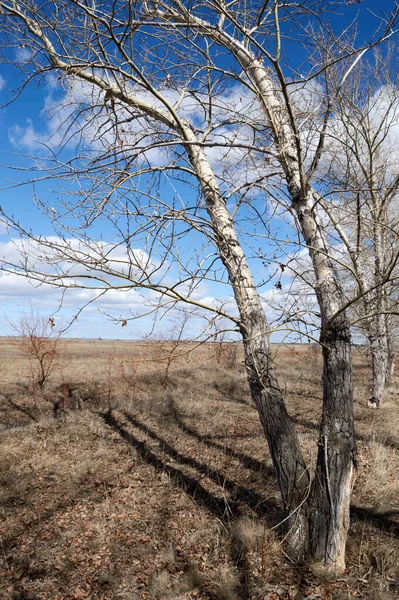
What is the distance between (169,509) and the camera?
18.8ft

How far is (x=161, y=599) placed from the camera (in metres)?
3.80

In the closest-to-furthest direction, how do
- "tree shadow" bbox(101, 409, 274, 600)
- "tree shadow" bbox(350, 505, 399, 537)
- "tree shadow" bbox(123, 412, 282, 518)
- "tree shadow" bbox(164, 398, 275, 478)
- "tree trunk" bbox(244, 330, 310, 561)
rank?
"tree trunk" bbox(244, 330, 310, 561)
"tree shadow" bbox(101, 409, 274, 600)
"tree shadow" bbox(350, 505, 399, 537)
"tree shadow" bbox(123, 412, 282, 518)
"tree shadow" bbox(164, 398, 275, 478)

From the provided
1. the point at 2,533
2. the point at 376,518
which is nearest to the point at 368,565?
the point at 376,518

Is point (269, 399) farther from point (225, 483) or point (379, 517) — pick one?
point (225, 483)

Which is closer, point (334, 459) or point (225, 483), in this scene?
point (334, 459)

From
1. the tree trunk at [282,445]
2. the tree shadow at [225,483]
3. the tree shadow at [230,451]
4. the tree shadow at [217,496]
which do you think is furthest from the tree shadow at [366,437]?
the tree trunk at [282,445]

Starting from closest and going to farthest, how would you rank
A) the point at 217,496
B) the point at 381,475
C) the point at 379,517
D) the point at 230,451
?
1. the point at 379,517
2. the point at 217,496
3. the point at 381,475
4. the point at 230,451

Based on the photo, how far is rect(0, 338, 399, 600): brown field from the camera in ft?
13.1

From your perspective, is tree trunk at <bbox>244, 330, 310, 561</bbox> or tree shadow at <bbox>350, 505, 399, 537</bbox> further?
tree shadow at <bbox>350, 505, 399, 537</bbox>

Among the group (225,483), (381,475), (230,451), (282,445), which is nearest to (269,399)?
(282,445)

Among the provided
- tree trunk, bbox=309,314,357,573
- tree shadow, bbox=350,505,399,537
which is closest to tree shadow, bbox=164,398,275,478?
tree shadow, bbox=350,505,399,537

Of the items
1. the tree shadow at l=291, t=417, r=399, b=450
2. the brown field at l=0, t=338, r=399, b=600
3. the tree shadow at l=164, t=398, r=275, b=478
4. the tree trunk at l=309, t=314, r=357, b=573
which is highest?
the tree trunk at l=309, t=314, r=357, b=573

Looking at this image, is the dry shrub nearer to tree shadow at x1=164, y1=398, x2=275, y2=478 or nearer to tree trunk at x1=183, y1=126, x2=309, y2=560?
tree shadow at x1=164, y1=398, x2=275, y2=478

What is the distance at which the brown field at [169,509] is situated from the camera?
157 inches
